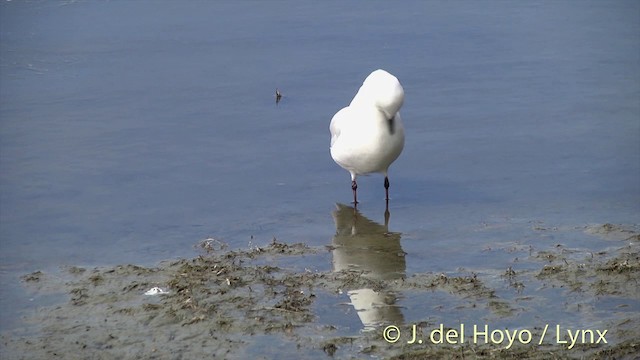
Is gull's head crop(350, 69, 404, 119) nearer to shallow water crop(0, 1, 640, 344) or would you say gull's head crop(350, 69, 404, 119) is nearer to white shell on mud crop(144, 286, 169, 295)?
shallow water crop(0, 1, 640, 344)

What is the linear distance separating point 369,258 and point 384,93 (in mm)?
1410

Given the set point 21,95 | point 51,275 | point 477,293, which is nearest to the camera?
point 477,293

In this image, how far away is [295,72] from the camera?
1180 cm

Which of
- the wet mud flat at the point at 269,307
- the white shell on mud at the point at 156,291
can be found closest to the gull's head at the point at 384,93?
the wet mud flat at the point at 269,307

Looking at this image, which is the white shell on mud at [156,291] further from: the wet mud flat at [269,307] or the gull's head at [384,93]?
the gull's head at [384,93]

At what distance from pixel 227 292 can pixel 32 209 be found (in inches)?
102

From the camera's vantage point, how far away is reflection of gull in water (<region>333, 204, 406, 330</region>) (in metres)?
6.50

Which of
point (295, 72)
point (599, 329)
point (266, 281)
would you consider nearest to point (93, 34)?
point (295, 72)

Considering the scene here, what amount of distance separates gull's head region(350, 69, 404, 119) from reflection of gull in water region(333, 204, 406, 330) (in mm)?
851

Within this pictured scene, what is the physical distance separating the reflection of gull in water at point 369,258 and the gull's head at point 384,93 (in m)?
0.85

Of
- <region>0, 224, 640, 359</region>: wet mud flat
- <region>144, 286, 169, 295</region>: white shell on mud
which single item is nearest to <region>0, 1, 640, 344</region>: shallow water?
<region>0, 224, 640, 359</region>: wet mud flat

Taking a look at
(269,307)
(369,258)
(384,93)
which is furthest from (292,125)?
(269,307)

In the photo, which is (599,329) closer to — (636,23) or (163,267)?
(163,267)

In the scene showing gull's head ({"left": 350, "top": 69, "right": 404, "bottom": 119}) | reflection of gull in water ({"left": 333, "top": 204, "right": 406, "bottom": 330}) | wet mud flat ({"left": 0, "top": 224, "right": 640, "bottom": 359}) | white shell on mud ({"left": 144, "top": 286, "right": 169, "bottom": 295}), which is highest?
gull's head ({"left": 350, "top": 69, "right": 404, "bottom": 119})
